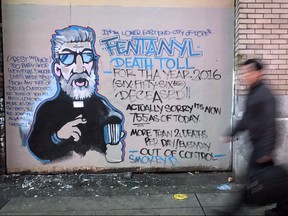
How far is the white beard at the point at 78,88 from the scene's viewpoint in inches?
216

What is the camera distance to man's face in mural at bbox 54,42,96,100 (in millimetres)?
5461

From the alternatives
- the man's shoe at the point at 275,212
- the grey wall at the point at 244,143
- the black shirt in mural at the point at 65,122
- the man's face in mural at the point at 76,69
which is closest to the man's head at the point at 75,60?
the man's face in mural at the point at 76,69

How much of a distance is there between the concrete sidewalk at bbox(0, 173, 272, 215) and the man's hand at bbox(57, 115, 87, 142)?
2.22 ft

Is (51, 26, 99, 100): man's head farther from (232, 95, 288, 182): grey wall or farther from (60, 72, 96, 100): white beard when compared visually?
(232, 95, 288, 182): grey wall

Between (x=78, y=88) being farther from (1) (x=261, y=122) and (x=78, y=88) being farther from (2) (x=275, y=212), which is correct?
(2) (x=275, y=212)

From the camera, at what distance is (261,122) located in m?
3.29

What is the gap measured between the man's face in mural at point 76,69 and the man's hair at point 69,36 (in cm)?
6

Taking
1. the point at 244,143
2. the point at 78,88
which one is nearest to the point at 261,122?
the point at 244,143

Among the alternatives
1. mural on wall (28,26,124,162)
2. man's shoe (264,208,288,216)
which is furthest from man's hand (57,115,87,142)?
man's shoe (264,208,288,216)

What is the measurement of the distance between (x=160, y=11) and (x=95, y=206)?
322 centimetres

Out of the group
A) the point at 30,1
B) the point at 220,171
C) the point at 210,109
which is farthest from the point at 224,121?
the point at 30,1

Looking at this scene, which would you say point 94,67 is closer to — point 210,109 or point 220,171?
point 210,109

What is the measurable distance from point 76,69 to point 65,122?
2.94ft

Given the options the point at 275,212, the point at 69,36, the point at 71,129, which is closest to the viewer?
the point at 275,212
